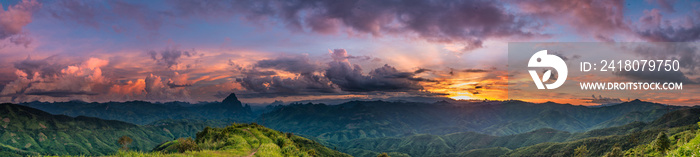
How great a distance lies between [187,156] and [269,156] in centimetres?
2124

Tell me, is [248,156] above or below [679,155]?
below

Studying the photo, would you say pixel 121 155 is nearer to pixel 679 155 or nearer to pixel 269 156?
pixel 269 156

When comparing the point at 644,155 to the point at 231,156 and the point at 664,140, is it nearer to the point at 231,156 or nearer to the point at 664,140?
the point at 664,140

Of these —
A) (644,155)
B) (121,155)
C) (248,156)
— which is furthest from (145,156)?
(644,155)

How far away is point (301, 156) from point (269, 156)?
21.8 metres

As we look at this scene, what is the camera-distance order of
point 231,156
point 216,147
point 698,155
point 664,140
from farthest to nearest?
point 664,140 → point 216,147 → point 231,156 → point 698,155

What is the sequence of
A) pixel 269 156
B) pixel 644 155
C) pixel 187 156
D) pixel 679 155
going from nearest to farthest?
pixel 679 155
pixel 187 156
pixel 269 156
pixel 644 155

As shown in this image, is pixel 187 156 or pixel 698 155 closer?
pixel 698 155

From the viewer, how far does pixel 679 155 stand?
21875 millimetres

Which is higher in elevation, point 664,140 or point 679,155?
point 679,155

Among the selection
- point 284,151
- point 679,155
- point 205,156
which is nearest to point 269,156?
point 205,156

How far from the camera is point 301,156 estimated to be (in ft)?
254

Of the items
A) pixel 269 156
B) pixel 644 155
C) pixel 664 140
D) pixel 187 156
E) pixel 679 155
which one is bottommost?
pixel 644 155

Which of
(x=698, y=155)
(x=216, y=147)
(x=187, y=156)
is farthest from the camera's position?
(x=216, y=147)
